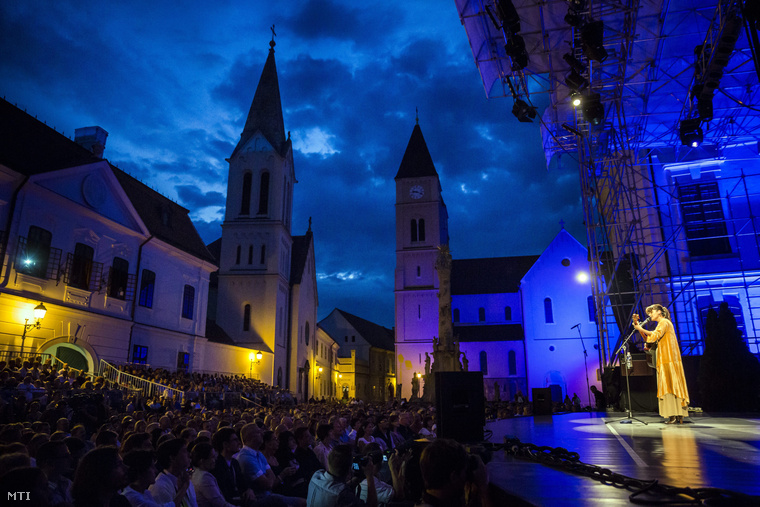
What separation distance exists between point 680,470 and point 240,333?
112ft

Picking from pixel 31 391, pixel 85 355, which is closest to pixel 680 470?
pixel 31 391

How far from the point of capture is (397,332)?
46.5m

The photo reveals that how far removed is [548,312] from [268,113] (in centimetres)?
2848

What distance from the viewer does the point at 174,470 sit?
4457 mm

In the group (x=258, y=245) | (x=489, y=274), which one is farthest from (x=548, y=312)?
(x=258, y=245)

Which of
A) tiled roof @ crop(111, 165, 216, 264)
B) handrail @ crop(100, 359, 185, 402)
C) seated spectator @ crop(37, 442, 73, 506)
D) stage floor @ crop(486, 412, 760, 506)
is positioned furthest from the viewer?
tiled roof @ crop(111, 165, 216, 264)

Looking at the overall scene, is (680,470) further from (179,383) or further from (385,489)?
(179,383)

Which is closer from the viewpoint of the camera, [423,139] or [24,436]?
[24,436]

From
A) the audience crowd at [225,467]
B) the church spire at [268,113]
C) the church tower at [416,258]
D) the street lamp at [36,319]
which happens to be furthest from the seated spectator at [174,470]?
the church tower at [416,258]

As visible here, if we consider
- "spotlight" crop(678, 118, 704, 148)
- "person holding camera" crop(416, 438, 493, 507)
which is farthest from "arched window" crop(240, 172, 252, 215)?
"person holding camera" crop(416, 438, 493, 507)

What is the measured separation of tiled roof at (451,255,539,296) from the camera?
159 feet

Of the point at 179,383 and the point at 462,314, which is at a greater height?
the point at 462,314

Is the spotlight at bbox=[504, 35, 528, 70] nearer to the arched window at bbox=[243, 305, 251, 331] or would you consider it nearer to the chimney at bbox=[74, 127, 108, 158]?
the chimney at bbox=[74, 127, 108, 158]

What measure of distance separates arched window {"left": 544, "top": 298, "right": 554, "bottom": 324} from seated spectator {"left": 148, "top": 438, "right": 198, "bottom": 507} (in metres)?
39.8
